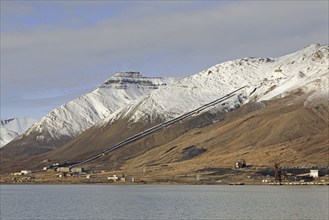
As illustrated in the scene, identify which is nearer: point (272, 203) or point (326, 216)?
point (326, 216)

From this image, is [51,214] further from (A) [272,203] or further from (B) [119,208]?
(A) [272,203]

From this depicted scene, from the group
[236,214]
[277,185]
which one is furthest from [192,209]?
[277,185]

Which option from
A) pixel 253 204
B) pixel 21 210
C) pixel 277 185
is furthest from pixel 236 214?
pixel 277 185

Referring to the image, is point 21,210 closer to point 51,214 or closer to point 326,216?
point 51,214

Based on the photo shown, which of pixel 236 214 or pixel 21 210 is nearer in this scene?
pixel 236 214

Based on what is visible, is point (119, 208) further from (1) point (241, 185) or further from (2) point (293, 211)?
(1) point (241, 185)

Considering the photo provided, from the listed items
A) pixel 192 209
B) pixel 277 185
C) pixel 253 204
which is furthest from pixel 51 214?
pixel 277 185

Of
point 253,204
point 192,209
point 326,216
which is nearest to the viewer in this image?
point 326,216

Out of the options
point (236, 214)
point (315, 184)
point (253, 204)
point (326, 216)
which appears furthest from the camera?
point (315, 184)

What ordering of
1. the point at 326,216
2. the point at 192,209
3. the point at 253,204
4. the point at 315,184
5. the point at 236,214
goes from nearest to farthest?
the point at 326,216, the point at 236,214, the point at 192,209, the point at 253,204, the point at 315,184
